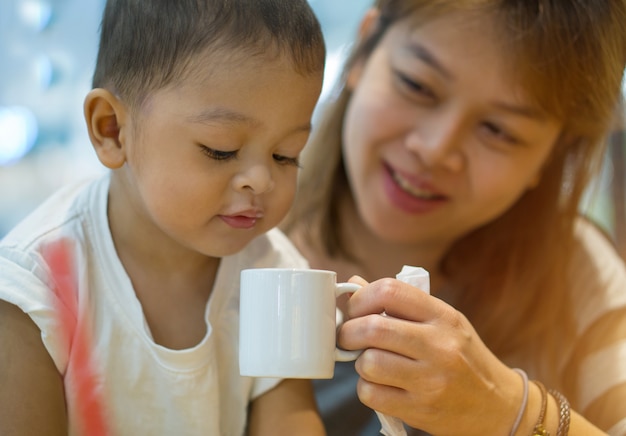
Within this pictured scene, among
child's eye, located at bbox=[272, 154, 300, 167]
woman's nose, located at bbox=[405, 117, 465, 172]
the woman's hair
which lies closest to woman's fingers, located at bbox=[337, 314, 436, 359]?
child's eye, located at bbox=[272, 154, 300, 167]

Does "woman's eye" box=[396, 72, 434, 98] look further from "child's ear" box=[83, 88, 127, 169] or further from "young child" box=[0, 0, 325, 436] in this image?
"child's ear" box=[83, 88, 127, 169]

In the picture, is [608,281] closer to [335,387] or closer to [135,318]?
[335,387]

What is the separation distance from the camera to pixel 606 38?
4.01 feet

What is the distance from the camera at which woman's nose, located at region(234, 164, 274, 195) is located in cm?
87

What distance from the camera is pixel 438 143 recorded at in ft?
4.21

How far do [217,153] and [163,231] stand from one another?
0.57ft

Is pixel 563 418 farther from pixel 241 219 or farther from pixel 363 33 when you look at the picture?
pixel 363 33

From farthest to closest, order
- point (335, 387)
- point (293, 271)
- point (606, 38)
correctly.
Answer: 1. point (335, 387)
2. point (606, 38)
3. point (293, 271)

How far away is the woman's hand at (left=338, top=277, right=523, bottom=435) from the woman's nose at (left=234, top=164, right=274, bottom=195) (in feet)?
0.54

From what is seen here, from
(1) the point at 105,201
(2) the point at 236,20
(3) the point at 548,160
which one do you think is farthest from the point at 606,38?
(1) the point at 105,201

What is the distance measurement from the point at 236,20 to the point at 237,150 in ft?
0.49

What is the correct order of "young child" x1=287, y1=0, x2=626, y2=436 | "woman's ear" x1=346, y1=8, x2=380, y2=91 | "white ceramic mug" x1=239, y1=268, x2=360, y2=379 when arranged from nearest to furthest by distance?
"white ceramic mug" x1=239, y1=268, x2=360, y2=379 < "young child" x1=287, y1=0, x2=626, y2=436 < "woman's ear" x1=346, y1=8, x2=380, y2=91

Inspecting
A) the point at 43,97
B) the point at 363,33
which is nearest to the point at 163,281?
the point at 363,33

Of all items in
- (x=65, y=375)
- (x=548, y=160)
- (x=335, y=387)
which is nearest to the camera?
(x=65, y=375)
